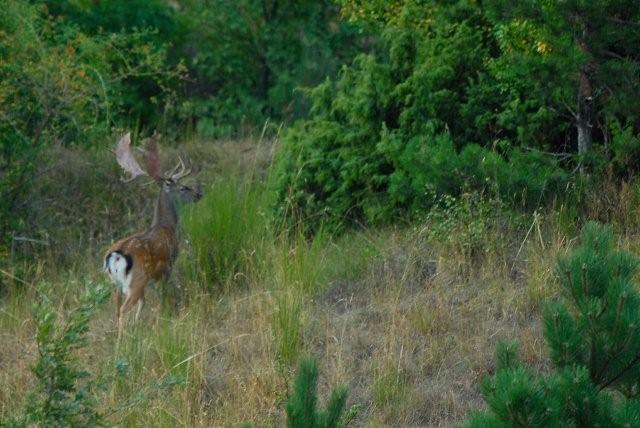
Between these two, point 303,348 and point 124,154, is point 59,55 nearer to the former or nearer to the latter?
point 124,154

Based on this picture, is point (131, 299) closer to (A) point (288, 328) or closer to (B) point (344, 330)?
(A) point (288, 328)

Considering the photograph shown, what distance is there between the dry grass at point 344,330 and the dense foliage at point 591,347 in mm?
2560

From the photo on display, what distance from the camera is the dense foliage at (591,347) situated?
18.4ft

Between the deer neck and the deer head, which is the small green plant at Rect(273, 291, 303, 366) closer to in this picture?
the deer neck

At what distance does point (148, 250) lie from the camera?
1072 cm

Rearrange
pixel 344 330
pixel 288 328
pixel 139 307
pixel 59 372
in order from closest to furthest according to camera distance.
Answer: pixel 59 372 < pixel 288 328 < pixel 344 330 < pixel 139 307

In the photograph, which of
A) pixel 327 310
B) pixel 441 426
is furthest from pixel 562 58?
pixel 441 426

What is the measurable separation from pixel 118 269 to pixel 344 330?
2.03 metres

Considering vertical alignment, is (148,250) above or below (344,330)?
below

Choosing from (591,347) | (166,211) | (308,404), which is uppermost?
(591,347)

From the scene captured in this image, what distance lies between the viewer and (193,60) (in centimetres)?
1728

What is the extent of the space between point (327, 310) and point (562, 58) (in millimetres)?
2628

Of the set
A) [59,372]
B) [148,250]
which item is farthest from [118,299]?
[59,372]

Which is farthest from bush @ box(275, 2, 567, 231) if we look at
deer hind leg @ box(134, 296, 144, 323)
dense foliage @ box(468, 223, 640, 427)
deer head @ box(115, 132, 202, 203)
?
dense foliage @ box(468, 223, 640, 427)
